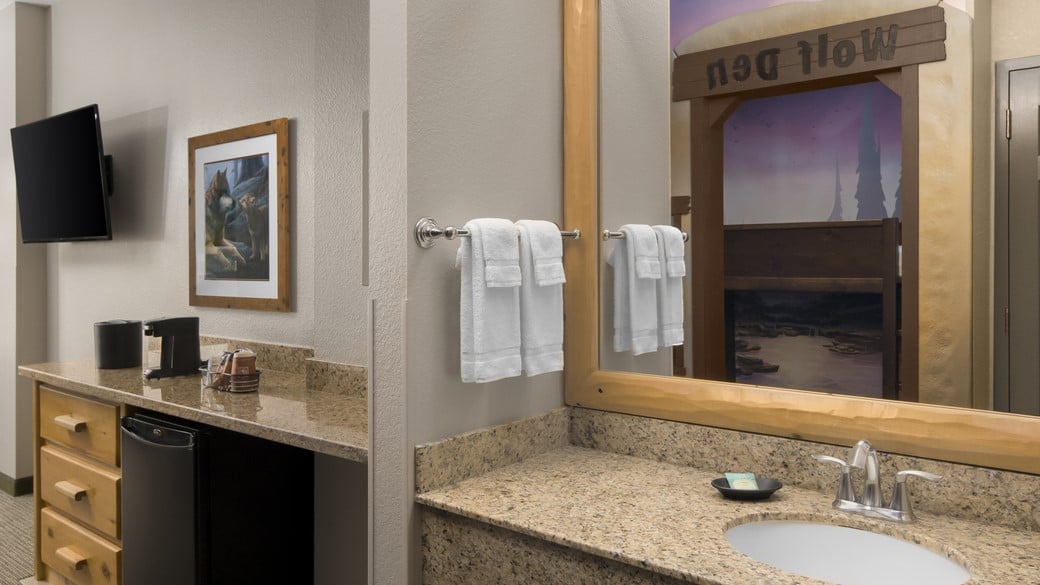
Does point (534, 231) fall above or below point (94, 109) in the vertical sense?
below

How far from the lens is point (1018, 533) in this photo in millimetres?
1318

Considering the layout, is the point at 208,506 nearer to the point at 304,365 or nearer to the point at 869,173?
the point at 304,365

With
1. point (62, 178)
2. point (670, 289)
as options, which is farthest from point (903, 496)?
point (62, 178)

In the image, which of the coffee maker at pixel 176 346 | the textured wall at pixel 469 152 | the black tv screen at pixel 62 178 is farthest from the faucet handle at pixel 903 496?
the black tv screen at pixel 62 178

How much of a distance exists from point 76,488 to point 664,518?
2.16 m

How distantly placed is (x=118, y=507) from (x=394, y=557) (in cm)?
133

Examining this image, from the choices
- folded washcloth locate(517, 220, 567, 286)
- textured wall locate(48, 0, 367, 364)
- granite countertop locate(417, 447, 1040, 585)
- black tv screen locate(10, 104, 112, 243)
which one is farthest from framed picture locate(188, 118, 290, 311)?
granite countertop locate(417, 447, 1040, 585)

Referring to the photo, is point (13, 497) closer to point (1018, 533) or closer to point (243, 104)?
point (243, 104)

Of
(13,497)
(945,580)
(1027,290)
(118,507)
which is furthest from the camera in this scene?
(13,497)

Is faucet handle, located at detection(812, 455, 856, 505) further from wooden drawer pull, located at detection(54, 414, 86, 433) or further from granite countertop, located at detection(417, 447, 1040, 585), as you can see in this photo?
wooden drawer pull, located at detection(54, 414, 86, 433)

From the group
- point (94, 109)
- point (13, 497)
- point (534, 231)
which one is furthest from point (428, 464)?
point (13, 497)

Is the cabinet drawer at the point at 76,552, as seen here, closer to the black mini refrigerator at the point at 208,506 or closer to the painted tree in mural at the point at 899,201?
the black mini refrigerator at the point at 208,506

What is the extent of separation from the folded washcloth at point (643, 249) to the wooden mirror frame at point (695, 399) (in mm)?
87

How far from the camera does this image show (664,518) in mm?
1392
